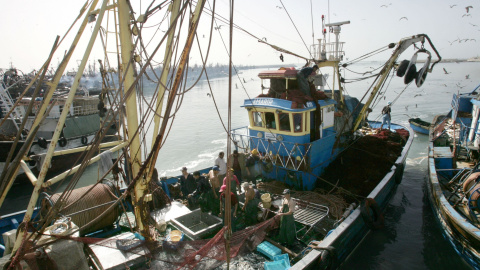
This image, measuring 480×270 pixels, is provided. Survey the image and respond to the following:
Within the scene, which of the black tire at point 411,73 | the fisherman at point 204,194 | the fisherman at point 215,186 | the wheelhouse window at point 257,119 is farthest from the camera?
the wheelhouse window at point 257,119

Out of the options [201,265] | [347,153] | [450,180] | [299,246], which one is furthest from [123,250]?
[450,180]

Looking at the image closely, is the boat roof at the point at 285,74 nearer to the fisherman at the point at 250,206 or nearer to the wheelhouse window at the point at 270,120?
the wheelhouse window at the point at 270,120

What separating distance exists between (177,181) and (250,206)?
425cm

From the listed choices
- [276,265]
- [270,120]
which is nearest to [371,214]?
[276,265]

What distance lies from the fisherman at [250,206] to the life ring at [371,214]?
11.2 feet

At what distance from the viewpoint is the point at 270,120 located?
38.4 ft

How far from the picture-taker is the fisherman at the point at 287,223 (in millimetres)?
7422

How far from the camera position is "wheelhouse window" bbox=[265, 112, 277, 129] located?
37.9ft

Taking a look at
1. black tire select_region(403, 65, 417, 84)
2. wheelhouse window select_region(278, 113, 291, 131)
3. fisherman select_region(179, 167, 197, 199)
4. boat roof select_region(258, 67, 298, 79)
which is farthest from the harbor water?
black tire select_region(403, 65, 417, 84)

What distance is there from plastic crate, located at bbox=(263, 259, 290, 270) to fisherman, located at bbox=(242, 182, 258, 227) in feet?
6.38

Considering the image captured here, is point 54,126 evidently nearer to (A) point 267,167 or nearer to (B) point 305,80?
(A) point 267,167

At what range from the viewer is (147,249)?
6.23 meters

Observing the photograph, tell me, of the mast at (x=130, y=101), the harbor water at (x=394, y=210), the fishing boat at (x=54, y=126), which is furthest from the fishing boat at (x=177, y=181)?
the fishing boat at (x=54, y=126)

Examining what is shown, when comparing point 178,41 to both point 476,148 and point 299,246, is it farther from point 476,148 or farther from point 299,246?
point 476,148
